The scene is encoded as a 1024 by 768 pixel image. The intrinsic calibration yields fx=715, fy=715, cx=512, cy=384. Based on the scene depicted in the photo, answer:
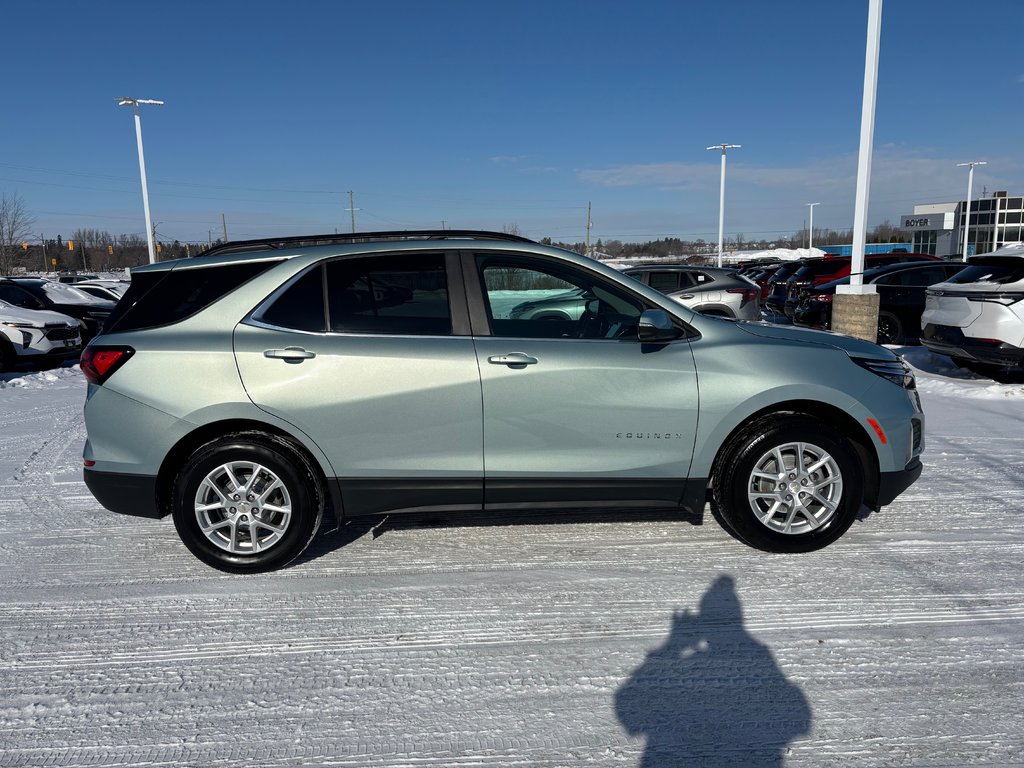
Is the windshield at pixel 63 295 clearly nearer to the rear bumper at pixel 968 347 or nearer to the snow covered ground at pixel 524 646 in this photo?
the snow covered ground at pixel 524 646

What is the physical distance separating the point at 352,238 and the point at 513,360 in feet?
4.24

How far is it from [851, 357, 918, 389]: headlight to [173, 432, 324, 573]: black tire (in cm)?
322

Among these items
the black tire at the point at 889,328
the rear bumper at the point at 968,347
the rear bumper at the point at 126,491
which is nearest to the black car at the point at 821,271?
the black tire at the point at 889,328

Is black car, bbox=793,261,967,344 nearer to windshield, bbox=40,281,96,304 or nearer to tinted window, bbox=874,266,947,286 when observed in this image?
tinted window, bbox=874,266,947,286

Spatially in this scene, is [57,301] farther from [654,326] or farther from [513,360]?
[654,326]

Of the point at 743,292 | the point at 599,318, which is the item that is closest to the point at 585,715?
the point at 599,318

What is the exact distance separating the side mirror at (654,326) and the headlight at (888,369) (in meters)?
1.19

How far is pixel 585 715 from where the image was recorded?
280 cm

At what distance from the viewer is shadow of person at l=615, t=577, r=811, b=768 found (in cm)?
260

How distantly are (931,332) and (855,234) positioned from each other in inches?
125

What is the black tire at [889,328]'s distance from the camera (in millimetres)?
13688

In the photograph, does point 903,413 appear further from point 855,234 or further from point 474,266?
point 855,234

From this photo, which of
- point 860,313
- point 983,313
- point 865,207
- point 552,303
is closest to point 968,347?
point 983,313

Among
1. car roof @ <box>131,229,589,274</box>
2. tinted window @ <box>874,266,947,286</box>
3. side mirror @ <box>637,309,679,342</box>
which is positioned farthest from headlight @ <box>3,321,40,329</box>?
tinted window @ <box>874,266,947,286</box>
